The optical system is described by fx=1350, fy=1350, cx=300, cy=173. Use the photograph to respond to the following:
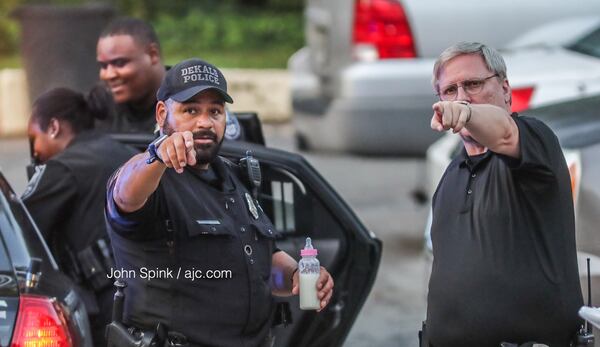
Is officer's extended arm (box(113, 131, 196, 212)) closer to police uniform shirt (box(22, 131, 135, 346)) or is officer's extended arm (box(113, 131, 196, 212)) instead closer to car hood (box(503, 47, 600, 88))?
police uniform shirt (box(22, 131, 135, 346))

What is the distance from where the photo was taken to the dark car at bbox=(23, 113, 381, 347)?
4629mm

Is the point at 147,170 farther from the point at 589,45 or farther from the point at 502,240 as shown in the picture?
the point at 589,45

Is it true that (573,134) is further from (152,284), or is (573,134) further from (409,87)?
(409,87)

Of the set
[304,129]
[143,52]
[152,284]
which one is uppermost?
[143,52]

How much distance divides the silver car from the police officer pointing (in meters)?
4.37

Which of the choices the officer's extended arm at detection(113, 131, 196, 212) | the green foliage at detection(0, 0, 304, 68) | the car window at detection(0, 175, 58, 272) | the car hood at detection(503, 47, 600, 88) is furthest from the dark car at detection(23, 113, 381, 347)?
the green foliage at detection(0, 0, 304, 68)

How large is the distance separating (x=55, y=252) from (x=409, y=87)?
153 inches

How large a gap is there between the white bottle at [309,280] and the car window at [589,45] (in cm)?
414

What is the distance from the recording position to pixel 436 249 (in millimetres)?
3695

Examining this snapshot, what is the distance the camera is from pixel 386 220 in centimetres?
930

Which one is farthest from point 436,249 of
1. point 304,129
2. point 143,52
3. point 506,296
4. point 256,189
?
point 304,129

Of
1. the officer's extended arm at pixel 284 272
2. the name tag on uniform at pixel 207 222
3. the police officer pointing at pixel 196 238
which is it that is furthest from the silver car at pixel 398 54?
the name tag on uniform at pixel 207 222

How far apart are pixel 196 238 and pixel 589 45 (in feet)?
14.7

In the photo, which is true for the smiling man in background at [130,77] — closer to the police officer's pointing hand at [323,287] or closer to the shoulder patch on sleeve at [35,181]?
the shoulder patch on sleeve at [35,181]
